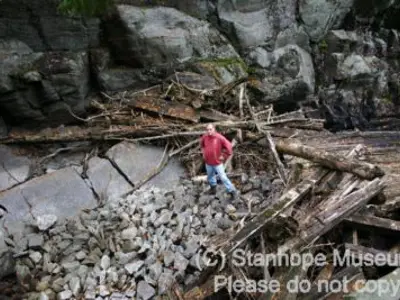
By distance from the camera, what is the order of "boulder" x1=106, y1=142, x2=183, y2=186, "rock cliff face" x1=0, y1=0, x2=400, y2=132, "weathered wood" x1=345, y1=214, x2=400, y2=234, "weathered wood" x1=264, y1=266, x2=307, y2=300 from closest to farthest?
"weathered wood" x1=264, y1=266, x2=307, y2=300
"weathered wood" x1=345, y1=214, x2=400, y2=234
"boulder" x1=106, y1=142, x2=183, y2=186
"rock cliff face" x1=0, y1=0, x2=400, y2=132

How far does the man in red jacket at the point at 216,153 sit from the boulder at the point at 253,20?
6207 millimetres

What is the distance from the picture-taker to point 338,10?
46.3ft

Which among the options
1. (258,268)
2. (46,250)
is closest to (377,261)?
(258,268)

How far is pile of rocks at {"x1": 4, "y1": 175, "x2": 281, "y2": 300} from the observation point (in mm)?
6234

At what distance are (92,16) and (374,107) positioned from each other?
9.46 metres

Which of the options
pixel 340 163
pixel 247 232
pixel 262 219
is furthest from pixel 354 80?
pixel 247 232

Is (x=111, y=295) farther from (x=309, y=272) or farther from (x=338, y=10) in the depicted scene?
(x=338, y=10)

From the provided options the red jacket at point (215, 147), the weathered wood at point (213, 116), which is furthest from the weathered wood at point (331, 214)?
the weathered wood at point (213, 116)

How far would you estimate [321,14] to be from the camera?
45.6 feet

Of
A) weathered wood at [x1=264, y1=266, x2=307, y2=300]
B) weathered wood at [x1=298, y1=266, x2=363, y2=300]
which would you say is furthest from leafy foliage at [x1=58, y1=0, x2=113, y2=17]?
weathered wood at [x1=298, y1=266, x2=363, y2=300]

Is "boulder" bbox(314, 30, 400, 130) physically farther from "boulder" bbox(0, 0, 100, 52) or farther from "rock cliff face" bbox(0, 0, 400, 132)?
"boulder" bbox(0, 0, 100, 52)

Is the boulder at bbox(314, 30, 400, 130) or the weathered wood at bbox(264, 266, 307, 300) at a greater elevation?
the boulder at bbox(314, 30, 400, 130)

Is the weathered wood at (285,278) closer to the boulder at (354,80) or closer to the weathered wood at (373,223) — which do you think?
the weathered wood at (373,223)

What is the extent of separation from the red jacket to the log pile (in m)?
1.10
